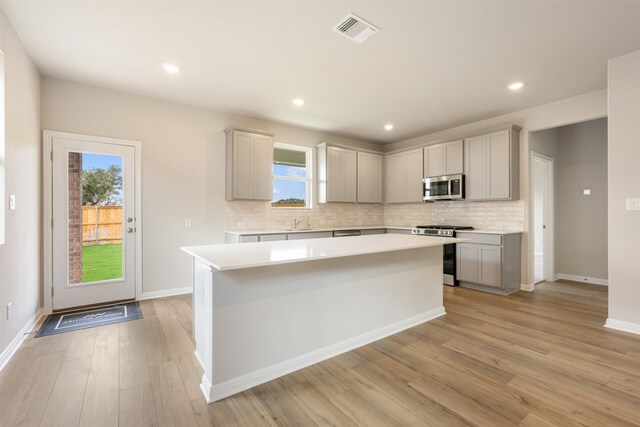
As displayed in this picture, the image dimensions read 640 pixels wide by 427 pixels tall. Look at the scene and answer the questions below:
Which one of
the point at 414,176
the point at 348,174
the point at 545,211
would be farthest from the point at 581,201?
the point at 348,174

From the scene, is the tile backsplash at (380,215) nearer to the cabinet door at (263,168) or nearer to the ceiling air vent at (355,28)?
the cabinet door at (263,168)

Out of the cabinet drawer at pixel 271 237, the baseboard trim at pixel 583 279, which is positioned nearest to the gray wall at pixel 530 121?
the baseboard trim at pixel 583 279

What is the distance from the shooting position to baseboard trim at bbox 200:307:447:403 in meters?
1.88

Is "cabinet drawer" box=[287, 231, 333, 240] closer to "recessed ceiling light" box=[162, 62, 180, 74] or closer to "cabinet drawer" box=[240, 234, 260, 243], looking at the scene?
"cabinet drawer" box=[240, 234, 260, 243]

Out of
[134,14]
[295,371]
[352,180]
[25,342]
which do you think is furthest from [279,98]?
[25,342]

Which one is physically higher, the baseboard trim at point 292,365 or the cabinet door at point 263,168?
the cabinet door at point 263,168

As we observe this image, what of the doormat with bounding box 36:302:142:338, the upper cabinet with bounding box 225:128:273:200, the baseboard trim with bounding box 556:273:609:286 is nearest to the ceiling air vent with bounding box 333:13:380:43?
the upper cabinet with bounding box 225:128:273:200

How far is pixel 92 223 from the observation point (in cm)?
361

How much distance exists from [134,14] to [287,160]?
126 inches

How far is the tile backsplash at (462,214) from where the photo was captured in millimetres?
4562

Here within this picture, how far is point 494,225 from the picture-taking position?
479 cm

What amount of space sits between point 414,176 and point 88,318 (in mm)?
5305

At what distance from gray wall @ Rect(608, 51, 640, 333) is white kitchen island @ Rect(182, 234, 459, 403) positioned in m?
1.82

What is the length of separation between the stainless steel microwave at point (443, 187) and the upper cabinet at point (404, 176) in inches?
7.7
